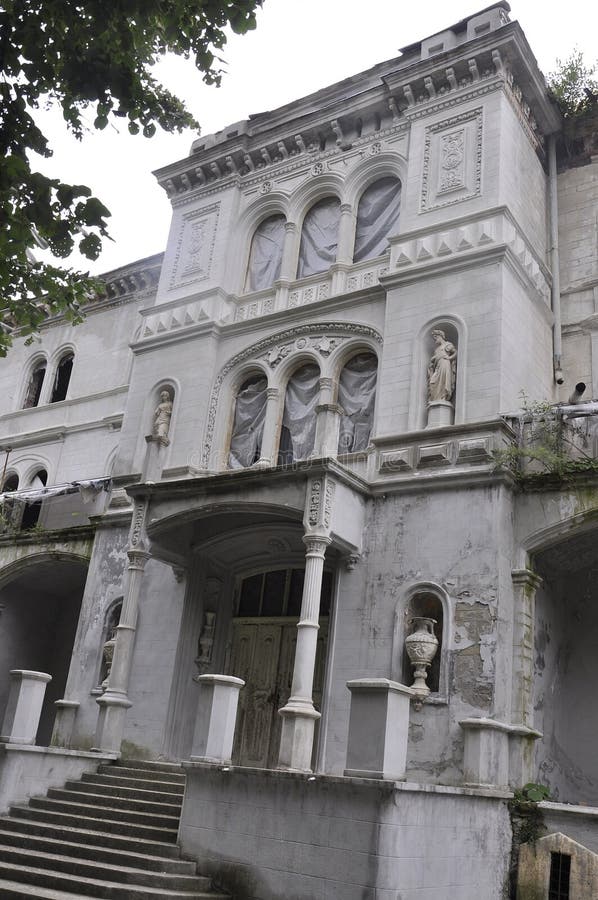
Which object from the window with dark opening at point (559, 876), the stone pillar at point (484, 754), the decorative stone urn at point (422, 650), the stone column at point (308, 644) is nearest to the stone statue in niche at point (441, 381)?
the stone column at point (308, 644)

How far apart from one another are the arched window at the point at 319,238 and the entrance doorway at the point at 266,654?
20.1 ft

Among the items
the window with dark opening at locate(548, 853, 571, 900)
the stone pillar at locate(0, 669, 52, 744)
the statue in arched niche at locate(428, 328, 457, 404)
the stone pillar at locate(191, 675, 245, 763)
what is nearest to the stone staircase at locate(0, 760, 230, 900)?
the stone pillar at locate(0, 669, 52, 744)

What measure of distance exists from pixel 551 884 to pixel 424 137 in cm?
1267

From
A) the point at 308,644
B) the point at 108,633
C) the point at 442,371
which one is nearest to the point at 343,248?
the point at 442,371

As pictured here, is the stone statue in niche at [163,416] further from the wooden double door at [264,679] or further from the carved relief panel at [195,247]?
the wooden double door at [264,679]

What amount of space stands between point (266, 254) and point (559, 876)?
12.8 m

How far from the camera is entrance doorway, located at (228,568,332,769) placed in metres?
14.9

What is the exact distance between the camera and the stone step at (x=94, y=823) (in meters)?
11.2

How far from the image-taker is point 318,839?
31.0 feet

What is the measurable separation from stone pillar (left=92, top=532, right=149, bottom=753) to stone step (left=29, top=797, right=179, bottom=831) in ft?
4.77

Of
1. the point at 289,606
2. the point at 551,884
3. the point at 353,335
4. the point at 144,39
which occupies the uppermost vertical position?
the point at 353,335

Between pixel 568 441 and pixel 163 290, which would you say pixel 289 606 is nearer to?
pixel 568 441

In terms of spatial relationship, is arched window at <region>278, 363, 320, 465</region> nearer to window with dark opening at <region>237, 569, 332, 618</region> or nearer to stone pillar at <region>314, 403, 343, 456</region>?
stone pillar at <region>314, 403, 343, 456</region>

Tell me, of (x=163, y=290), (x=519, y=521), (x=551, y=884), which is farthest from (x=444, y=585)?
(x=163, y=290)
